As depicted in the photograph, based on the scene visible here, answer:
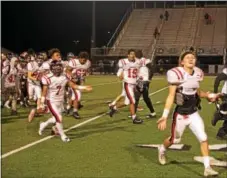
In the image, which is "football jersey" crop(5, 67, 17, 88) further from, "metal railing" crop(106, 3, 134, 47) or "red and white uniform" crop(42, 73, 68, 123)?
"metal railing" crop(106, 3, 134, 47)

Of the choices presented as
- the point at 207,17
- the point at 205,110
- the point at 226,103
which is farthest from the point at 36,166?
the point at 207,17

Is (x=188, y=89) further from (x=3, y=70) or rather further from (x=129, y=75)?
(x=3, y=70)

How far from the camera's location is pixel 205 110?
14445 millimetres

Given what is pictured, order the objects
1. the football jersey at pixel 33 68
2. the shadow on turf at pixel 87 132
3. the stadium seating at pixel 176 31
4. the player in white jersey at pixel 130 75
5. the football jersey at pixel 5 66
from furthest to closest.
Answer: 1. the stadium seating at pixel 176 31
2. the football jersey at pixel 33 68
3. the football jersey at pixel 5 66
4. the player in white jersey at pixel 130 75
5. the shadow on turf at pixel 87 132

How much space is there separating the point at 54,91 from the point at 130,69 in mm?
3007

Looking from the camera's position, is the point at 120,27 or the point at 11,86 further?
the point at 120,27

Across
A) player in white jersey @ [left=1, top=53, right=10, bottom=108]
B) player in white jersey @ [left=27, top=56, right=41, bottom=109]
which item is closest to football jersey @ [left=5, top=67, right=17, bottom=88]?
player in white jersey @ [left=1, top=53, right=10, bottom=108]

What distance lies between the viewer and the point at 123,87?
11.7 m

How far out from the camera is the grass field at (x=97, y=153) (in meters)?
6.59

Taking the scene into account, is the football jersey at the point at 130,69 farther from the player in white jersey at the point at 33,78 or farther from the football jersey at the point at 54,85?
the player in white jersey at the point at 33,78

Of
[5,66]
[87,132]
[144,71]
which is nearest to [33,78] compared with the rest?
[5,66]

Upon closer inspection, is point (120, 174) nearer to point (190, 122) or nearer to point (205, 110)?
point (190, 122)

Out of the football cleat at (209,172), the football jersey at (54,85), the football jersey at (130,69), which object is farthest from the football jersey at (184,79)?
the football jersey at (130,69)

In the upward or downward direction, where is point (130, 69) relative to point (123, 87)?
upward
